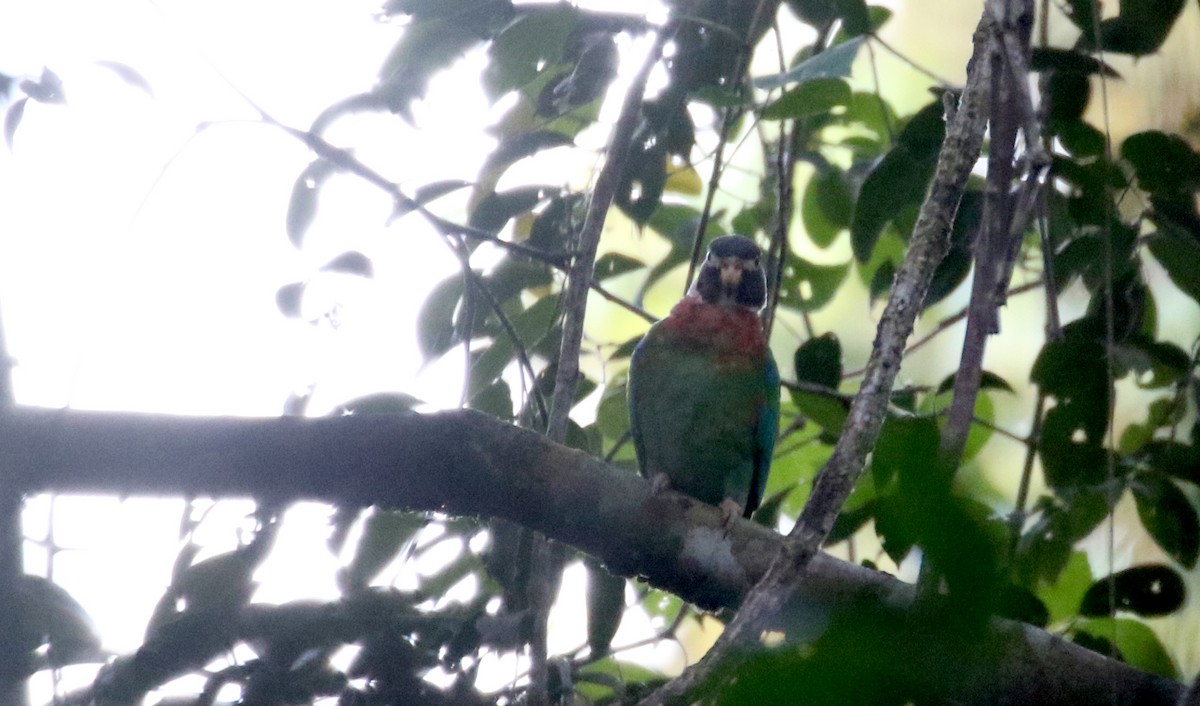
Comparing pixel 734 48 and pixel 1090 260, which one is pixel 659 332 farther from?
pixel 1090 260

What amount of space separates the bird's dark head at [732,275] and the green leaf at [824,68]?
59.7 inches

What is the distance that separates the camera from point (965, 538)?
23.3 inches

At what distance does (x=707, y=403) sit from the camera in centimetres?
377

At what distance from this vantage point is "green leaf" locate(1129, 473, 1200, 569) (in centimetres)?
279

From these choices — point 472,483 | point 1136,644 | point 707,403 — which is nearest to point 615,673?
point 472,483

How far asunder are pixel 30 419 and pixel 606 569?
139cm

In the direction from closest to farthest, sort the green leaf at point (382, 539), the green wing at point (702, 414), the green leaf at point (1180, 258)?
the green leaf at point (382, 539), the green leaf at point (1180, 258), the green wing at point (702, 414)

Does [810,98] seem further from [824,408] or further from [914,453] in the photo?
[914,453]

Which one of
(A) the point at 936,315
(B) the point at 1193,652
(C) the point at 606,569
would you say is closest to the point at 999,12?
(B) the point at 1193,652

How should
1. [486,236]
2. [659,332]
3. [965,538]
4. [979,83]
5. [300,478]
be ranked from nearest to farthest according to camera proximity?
[965,538]
[979,83]
[300,478]
[486,236]
[659,332]

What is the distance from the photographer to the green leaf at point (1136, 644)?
219 cm

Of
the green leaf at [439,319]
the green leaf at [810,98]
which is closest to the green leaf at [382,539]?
the green leaf at [439,319]

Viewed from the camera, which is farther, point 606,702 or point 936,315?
point 936,315

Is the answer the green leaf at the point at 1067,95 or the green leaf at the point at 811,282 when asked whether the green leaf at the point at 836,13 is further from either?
the green leaf at the point at 811,282
